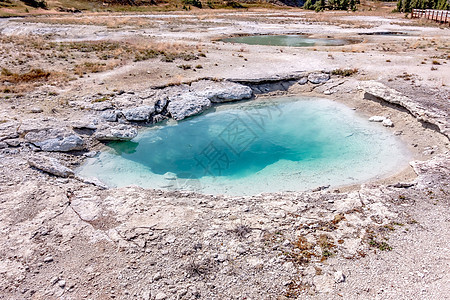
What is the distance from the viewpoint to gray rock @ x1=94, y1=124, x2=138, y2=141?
1558 centimetres

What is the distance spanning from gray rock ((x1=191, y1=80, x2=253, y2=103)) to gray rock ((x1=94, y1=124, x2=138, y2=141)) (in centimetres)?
596

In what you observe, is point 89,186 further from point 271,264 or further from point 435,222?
point 435,222

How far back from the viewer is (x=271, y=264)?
7758 millimetres

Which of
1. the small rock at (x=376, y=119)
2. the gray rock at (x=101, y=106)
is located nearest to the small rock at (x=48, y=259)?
the gray rock at (x=101, y=106)

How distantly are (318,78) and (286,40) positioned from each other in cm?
2139

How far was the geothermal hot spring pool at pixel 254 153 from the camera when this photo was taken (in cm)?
1277

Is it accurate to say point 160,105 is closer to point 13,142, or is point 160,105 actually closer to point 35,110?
point 35,110

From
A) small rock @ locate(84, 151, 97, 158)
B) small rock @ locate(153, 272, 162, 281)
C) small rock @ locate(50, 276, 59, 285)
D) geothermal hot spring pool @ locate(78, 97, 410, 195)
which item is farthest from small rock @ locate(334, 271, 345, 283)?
small rock @ locate(84, 151, 97, 158)

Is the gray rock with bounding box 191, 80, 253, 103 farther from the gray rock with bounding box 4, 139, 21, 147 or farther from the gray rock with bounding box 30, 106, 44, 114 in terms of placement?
the gray rock with bounding box 4, 139, 21, 147

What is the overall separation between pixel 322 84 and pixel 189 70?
1056 centimetres

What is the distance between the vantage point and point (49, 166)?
12023 millimetres

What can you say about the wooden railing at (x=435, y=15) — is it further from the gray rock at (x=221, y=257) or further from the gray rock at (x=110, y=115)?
the gray rock at (x=221, y=257)

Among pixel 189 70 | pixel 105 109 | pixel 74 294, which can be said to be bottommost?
pixel 74 294

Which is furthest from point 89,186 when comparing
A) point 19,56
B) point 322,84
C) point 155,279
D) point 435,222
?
point 19,56
